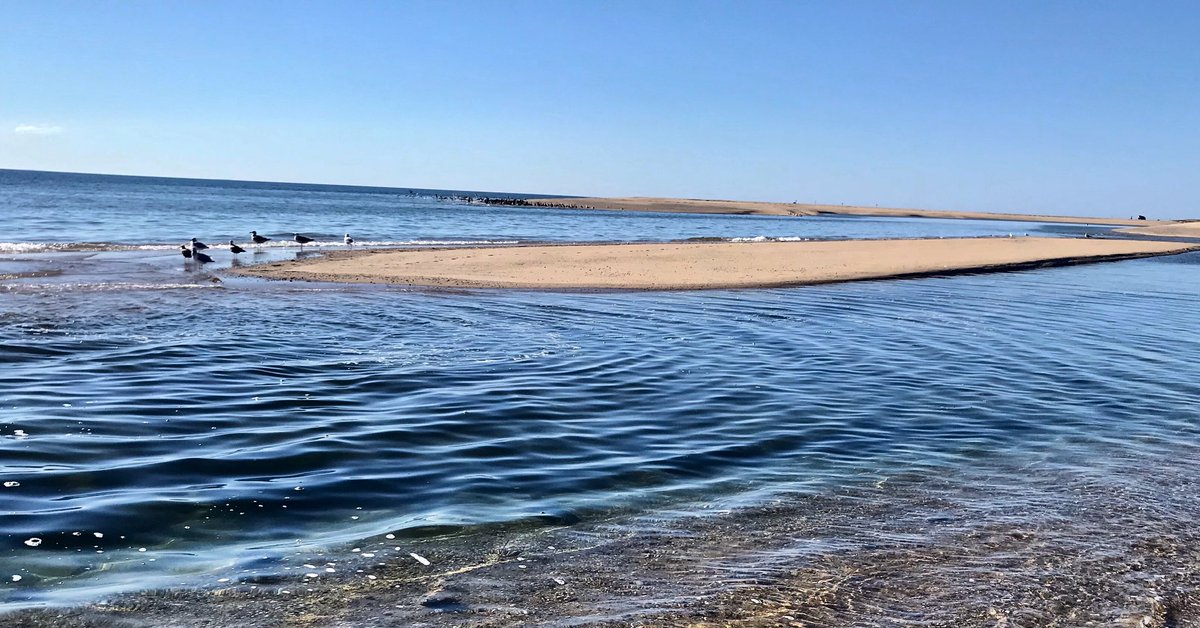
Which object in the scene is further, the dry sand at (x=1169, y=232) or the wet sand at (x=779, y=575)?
the dry sand at (x=1169, y=232)

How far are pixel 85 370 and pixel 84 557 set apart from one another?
5857 millimetres

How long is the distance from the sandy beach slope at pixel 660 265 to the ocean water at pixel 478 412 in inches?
129

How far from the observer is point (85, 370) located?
10.1 m

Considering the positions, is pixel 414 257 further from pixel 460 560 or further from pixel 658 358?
pixel 460 560

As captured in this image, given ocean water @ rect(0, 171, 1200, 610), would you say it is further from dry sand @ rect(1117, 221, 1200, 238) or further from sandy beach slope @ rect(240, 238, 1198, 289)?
dry sand @ rect(1117, 221, 1200, 238)

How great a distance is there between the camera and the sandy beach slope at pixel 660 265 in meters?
21.4

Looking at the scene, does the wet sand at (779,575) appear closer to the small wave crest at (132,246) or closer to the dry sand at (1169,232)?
the small wave crest at (132,246)

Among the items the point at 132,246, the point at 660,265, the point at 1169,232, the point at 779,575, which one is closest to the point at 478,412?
the point at 779,575

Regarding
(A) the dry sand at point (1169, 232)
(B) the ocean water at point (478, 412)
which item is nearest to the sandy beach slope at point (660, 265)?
(B) the ocean water at point (478, 412)

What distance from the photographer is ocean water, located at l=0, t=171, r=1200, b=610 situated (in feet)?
18.7

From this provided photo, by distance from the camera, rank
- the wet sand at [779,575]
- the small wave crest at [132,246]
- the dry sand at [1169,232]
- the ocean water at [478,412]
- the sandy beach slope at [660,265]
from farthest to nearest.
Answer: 1. the dry sand at [1169,232]
2. the small wave crest at [132,246]
3. the sandy beach slope at [660,265]
4. the ocean water at [478,412]
5. the wet sand at [779,575]

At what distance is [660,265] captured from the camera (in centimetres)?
2569

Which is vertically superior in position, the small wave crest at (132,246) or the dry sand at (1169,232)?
the dry sand at (1169,232)

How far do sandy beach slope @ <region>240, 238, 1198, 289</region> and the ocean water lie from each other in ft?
10.7
